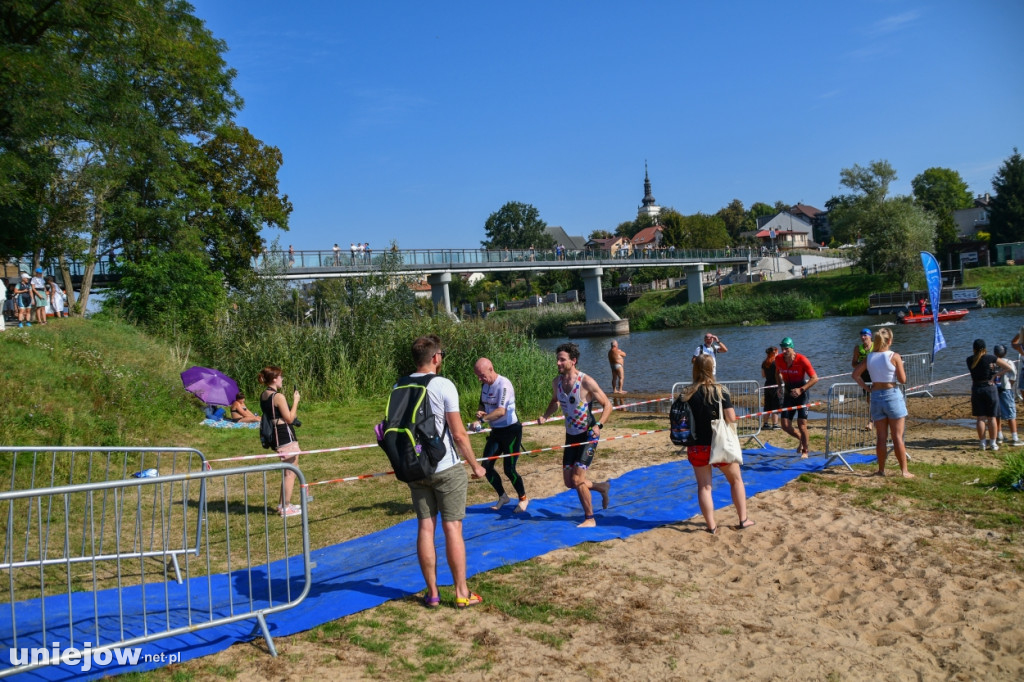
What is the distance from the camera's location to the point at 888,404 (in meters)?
9.29

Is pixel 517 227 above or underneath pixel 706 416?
above

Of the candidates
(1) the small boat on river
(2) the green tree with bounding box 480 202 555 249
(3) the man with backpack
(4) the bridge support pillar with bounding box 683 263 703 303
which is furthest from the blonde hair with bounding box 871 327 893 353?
(2) the green tree with bounding box 480 202 555 249

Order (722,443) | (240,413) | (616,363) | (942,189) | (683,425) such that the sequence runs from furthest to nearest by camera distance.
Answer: (942,189) → (616,363) → (240,413) → (683,425) → (722,443)

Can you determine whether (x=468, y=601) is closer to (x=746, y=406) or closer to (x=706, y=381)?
(x=706, y=381)

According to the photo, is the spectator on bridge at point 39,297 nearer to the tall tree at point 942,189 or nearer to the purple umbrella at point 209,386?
the purple umbrella at point 209,386

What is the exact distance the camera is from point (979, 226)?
326 feet

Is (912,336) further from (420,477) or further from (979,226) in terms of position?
(979,226)

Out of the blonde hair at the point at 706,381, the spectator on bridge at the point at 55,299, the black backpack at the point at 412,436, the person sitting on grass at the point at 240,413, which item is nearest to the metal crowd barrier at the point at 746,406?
the blonde hair at the point at 706,381

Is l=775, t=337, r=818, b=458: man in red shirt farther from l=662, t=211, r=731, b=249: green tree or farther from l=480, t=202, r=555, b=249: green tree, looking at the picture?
l=480, t=202, r=555, b=249: green tree

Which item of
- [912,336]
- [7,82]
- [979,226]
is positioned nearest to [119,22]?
[7,82]

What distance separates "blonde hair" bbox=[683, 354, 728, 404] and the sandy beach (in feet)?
4.46

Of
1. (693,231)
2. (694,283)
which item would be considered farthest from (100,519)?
(693,231)

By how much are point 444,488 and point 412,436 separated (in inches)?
18.5

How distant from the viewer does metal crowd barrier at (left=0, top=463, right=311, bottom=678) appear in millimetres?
4492
